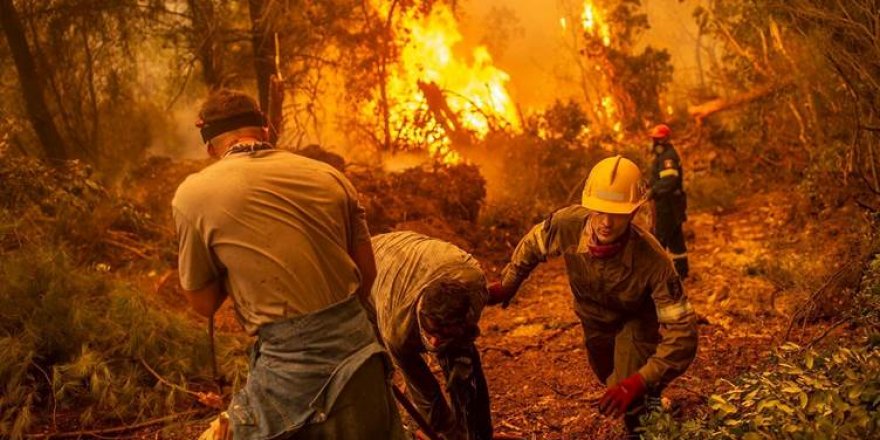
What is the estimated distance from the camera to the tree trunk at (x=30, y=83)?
9586mm

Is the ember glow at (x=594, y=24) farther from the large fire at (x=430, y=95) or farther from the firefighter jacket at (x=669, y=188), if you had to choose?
the firefighter jacket at (x=669, y=188)

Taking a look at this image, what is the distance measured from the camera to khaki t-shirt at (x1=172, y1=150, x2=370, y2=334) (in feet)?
7.49

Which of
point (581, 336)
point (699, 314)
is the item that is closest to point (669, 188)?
point (699, 314)

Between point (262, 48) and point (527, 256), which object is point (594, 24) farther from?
point (527, 256)

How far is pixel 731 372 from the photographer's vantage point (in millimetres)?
4863

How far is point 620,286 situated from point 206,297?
2036 millimetres

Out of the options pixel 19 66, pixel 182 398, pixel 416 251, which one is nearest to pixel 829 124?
pixel 416 251

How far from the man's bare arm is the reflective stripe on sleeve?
2.06m

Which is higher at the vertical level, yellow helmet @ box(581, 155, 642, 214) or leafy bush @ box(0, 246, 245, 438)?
yellow helmet @ box(581, 155, 642, 214)

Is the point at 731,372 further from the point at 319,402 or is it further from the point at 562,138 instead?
the point at 562,138

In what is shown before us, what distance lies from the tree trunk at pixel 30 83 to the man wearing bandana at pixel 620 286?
899cm

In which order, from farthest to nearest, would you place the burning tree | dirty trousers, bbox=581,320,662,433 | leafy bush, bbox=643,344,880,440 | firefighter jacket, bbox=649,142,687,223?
the burning tree → firefighter jacket, bbox=649,142,687,223 → dirty trousers, bbox=581,320,662,433 → leafy bush, bbox=643,344,880,440

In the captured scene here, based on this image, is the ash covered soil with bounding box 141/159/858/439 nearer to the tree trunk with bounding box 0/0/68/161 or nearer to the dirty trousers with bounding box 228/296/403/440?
the dirty trousers with bounding box 228/296/403/440

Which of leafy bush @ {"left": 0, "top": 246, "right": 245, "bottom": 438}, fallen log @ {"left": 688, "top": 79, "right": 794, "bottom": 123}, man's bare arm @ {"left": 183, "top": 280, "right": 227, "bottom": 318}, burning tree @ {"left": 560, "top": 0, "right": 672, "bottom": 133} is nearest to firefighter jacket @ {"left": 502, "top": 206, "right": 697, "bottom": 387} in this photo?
man's bare arm @ {"left": 183, "top": 280, "right": 227, "bottom": 318}
